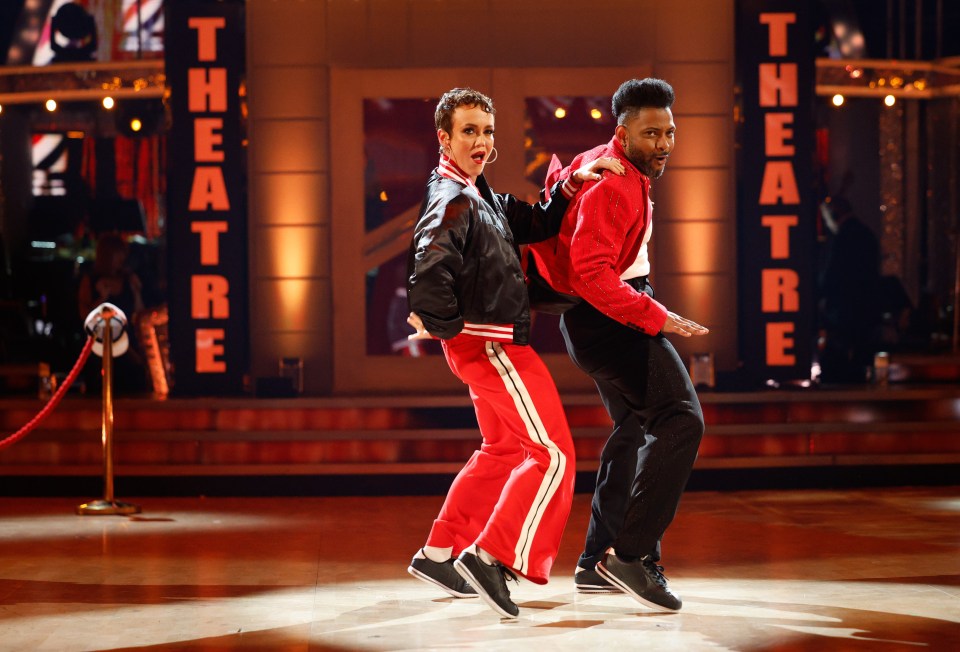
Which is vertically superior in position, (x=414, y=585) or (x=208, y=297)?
(x=208, y=297)

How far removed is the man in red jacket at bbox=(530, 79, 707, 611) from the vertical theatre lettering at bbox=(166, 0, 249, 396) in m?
4.28

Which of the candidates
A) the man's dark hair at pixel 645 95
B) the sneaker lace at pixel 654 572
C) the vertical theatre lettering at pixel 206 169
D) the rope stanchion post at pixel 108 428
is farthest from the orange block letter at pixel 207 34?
the sneaker lace at pixel 654 572

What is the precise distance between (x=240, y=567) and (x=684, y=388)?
6.10 feet

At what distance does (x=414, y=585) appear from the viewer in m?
4.13

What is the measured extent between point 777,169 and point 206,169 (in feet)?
12.0

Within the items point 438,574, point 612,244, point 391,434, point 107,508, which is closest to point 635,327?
point 612,244

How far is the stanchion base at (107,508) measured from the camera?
5.91 m

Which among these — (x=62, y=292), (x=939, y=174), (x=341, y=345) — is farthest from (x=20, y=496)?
(x=939, y=174)

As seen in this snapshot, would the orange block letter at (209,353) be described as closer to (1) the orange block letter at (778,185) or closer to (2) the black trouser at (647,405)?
(1) the orange block letter at (778,185)

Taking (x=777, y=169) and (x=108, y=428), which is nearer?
(x=108, y=428)

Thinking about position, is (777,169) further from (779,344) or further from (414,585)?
(414,585)

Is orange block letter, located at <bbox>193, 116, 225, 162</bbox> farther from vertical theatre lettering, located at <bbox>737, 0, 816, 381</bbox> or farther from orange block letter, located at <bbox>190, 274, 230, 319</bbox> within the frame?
vertical theatre lettering, located at <bbox>737, 0, 816, 381</bbox>

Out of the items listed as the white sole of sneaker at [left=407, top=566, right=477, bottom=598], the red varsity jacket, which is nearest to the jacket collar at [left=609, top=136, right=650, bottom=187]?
the red varsity jacket

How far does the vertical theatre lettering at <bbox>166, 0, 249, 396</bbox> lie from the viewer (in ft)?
25.4
